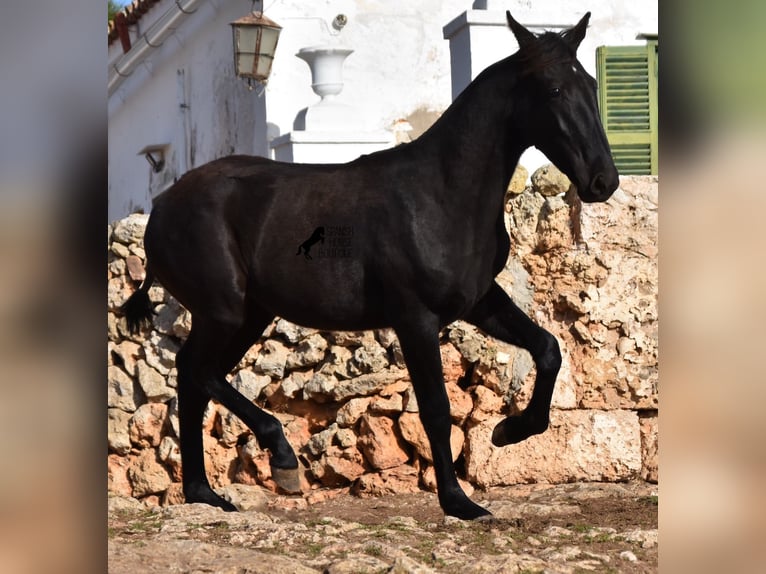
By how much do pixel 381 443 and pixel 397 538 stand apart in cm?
130

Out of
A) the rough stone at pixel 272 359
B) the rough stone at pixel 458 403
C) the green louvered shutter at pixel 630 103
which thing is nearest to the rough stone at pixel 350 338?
the rough stone at pixel 272 359

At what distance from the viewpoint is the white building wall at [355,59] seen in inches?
280

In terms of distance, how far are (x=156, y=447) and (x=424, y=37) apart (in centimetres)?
264

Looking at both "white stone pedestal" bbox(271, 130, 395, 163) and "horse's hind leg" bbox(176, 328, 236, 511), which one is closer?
"horse's hind leg" bbox(176, 328, 236, 511)

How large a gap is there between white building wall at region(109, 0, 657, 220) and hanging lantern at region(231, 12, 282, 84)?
191 millimetres

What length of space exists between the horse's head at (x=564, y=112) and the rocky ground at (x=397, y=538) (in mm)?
1445

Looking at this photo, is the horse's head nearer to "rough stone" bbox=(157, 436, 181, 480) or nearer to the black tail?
the black tail

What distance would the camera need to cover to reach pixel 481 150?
18.4 ft

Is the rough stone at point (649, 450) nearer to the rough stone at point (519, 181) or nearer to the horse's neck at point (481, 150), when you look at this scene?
the rough stone at point (519, 181)

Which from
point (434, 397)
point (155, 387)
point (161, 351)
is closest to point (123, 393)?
point (155, 387)

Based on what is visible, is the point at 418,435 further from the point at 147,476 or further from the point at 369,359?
the point at 147,476

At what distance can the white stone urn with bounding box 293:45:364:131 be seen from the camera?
6.87 meters

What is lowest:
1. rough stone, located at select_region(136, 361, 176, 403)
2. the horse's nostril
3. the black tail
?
rough stone, located at select_region(136, 361, 176, 403)

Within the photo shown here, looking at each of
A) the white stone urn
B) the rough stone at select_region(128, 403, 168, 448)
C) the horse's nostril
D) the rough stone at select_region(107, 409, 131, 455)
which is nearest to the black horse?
the horse's nostril
